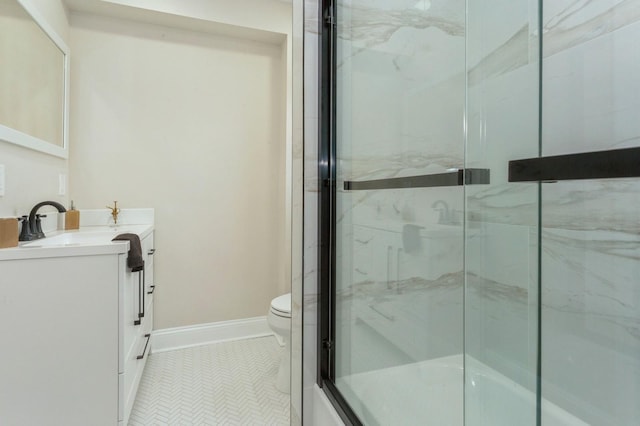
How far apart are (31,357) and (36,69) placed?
1.49 meters

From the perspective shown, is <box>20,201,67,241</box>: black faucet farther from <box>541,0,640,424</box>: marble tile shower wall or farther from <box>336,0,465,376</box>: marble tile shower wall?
<box>541,0,640,424</box>: marble tile shower wall

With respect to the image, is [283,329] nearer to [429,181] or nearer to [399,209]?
[399,209]

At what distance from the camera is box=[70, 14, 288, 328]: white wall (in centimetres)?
230

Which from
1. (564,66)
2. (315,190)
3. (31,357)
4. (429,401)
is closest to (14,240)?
(31,357)

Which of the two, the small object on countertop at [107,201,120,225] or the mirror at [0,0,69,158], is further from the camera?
the small object on countertop at [107,201,120,225]

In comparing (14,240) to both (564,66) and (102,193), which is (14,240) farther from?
(564,66)

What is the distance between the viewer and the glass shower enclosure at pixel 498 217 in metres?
0.81

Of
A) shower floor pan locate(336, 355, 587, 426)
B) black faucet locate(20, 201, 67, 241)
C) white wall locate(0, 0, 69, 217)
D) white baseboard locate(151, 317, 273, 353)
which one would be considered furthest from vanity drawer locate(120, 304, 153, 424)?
shower floor pan locate(336, 355, 587, 426)

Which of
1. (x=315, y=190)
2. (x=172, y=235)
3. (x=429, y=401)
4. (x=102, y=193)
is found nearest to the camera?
(x=429, y=401)

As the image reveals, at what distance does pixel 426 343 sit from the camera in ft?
3.53

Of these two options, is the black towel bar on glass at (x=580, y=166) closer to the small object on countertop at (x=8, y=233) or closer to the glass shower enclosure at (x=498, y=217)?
the glass shower enclosure at (x=498, y=217)

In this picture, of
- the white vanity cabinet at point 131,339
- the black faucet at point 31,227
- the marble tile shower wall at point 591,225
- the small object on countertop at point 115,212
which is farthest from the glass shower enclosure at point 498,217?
the small object on countertop at point 115,212

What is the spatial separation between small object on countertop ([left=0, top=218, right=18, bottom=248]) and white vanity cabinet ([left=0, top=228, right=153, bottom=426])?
0.09 metres

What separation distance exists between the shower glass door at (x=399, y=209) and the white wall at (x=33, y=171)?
1501 millimetres
